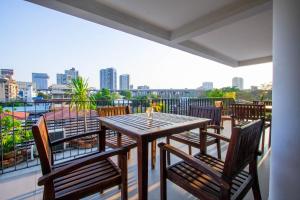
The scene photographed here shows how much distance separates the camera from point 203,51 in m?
5.23

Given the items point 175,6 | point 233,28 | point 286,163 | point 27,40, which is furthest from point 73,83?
point 27,40

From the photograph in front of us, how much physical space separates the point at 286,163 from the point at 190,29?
2997 mm

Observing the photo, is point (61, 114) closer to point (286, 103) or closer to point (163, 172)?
point (163, 172)

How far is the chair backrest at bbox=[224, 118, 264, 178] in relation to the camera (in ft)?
3.32

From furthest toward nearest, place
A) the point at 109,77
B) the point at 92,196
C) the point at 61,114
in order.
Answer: the point at 109,77
the point at 61,114
the point at 92,196

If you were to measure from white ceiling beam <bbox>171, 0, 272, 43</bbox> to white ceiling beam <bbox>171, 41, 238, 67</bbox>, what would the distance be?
822 mm

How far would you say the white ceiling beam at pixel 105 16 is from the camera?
8.00 feet

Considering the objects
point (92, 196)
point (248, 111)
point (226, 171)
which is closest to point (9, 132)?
point (92, 196)

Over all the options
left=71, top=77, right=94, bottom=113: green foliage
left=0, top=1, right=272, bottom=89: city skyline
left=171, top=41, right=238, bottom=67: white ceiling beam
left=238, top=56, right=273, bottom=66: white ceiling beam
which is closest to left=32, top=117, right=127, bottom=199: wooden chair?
left=71, top=77, right=94, bottom=113: green foliage

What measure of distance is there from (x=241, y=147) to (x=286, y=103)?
508 millimetres

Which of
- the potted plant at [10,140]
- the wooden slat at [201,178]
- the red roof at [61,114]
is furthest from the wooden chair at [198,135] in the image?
the potted plant at [10,140]

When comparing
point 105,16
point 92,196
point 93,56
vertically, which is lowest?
point 92,196

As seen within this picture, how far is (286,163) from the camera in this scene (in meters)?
1.21

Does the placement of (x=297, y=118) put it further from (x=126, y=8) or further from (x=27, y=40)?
(x=27, y=40)
